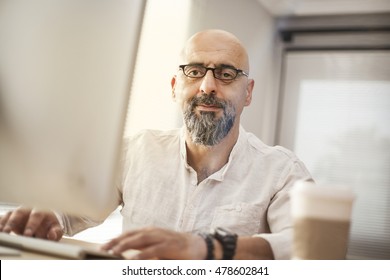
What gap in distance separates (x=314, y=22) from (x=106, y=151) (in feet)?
1.93

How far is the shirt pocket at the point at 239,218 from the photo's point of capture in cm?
94

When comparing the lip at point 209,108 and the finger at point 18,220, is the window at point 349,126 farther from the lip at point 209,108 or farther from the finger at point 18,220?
the finger at point 18,220

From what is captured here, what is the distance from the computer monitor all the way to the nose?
270 millimetres

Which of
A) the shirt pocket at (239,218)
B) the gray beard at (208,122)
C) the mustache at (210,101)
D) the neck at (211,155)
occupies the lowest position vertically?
the shirt pocket at (239,218)

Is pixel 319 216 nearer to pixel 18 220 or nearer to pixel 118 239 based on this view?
pixel 118 239

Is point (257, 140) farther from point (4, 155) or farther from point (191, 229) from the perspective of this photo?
point (4, 155)

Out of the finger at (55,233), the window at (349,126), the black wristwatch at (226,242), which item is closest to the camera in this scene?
the black wristwatch at (226,242)

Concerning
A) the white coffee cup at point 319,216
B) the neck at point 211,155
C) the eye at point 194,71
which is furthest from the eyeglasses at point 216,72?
the white coffee cup at point 319,216

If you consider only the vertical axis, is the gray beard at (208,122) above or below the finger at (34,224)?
above

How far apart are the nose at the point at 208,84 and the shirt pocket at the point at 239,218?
232 millimetres

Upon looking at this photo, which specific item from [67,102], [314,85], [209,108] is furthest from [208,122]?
[67,102]

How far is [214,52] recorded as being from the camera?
3.25 ft

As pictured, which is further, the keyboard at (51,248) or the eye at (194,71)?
the eye at (194,71)

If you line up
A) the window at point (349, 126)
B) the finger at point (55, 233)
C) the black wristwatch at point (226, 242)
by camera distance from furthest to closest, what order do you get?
the window at point (349, 126) < the finger at point (55, 233) < the black wristwatch at point (226, 242)
